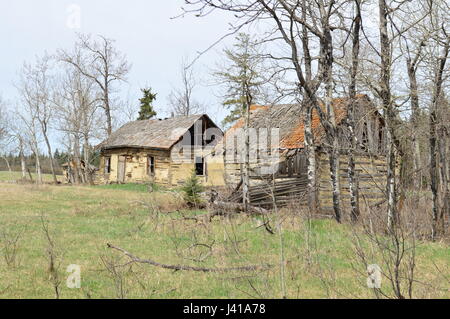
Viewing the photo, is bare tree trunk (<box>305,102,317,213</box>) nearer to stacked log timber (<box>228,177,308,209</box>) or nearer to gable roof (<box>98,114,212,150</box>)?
stacked log timber (<box>228,177,308,209</box>)

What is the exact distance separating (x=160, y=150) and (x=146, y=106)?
16.2 meters

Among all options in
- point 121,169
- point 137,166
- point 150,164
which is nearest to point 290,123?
point 150,164

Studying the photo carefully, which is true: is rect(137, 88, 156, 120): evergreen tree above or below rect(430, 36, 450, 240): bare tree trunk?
above

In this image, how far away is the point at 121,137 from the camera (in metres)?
34.4

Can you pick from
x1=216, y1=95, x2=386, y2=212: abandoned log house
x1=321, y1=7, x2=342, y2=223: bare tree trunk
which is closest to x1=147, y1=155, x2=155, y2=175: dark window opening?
x1=216, y1=95, x2=386, y2=212: abandoned log house

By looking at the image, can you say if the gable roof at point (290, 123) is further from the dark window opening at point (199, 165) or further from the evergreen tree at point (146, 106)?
the evergreen tree at point (146, 106)

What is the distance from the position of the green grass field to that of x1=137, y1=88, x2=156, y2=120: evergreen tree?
1307 inches

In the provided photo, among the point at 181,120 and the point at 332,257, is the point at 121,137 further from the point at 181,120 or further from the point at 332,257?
the point at 332,257

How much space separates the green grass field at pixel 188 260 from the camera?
5.56 meters

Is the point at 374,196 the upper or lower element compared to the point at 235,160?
lower

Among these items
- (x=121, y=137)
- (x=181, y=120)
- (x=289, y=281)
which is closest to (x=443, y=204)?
(x=289, y=281)

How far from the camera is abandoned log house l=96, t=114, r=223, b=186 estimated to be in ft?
100
